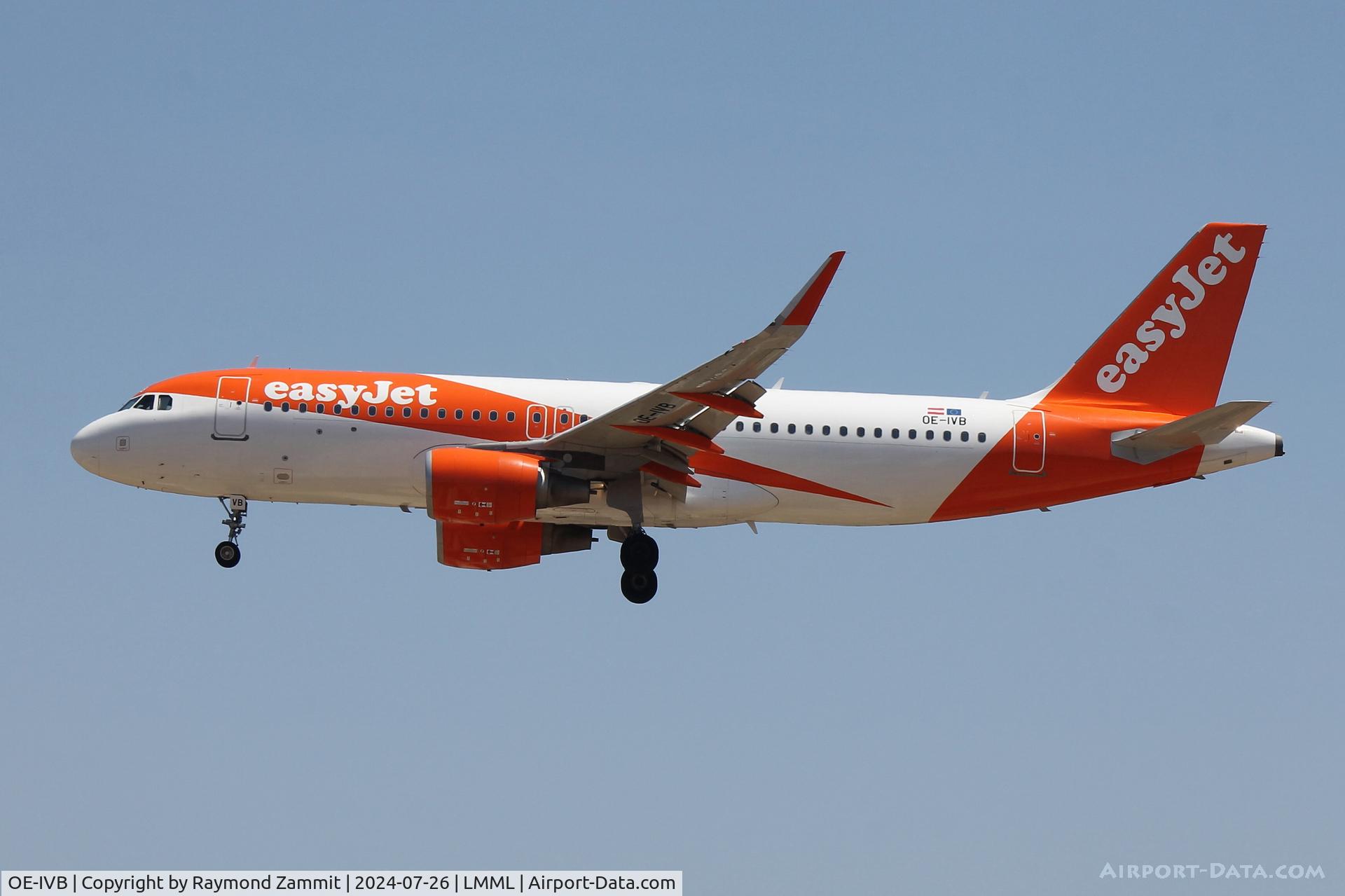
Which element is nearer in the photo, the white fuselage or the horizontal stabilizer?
the horizontal stabilizer

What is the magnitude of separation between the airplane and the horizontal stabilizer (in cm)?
4

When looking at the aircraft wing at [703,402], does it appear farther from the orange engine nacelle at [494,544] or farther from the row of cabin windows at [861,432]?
the orange engine nacelle at [494,544]


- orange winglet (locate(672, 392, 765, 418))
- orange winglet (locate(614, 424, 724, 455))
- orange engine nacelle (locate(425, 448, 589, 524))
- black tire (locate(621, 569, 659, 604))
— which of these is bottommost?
black tire (locate(621, 569, 659, 604))

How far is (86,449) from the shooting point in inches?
1387

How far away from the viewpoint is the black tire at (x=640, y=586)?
34906mm

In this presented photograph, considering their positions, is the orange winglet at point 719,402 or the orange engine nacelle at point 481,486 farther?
the orange engine nacelle at point 481,486

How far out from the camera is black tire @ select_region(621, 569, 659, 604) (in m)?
34.9

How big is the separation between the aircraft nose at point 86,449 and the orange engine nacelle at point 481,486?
7.63 meters

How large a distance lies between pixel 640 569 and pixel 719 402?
207 inches

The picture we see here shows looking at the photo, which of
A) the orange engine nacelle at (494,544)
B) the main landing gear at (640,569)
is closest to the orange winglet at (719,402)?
the main landing gear at (640,569)

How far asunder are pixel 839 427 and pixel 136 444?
14630mm

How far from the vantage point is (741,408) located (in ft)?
103

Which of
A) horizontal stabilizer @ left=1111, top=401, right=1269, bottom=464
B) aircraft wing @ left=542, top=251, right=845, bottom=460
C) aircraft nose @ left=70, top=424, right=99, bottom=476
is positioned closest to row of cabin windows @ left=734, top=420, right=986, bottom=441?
aircraft wing @ left=542, top=251, right=845, bottom=460

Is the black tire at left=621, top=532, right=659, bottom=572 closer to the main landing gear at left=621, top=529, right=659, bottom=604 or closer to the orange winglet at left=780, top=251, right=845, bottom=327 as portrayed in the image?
the main landing gear at left=621, top=529, right=659, bottom=604
